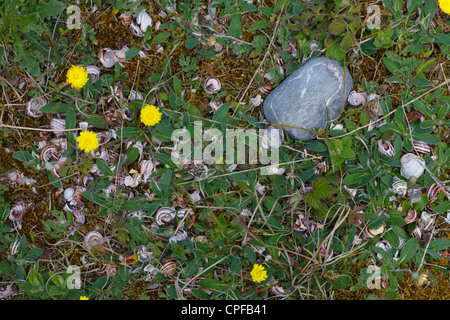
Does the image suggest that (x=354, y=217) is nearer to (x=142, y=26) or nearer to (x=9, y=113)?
(x=142, y=26)

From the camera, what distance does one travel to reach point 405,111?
2.98 meters

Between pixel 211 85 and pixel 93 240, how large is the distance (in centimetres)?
154

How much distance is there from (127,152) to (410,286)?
7.98 feet

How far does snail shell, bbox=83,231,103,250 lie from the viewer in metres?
3.02

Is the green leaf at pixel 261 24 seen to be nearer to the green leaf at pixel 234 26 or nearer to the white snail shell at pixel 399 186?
the green leaf at pixel 234 26

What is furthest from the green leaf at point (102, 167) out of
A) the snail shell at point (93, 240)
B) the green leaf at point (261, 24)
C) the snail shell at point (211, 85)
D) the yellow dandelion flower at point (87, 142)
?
the green leaf at point (261, 24)

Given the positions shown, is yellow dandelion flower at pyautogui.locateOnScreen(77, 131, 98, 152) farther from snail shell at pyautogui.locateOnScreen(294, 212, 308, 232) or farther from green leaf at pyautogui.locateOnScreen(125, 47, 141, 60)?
snail shell at pyautogui.locateOnScreen(294, 212, 308, 232)

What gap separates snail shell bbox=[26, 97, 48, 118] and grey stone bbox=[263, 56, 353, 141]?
1811mm

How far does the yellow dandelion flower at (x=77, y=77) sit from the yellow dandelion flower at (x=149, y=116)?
521 mm

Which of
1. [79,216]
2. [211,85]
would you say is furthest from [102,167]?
[211,85]

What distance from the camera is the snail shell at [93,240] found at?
3.02m

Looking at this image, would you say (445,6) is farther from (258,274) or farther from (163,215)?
(163,215)

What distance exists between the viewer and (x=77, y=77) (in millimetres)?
2891

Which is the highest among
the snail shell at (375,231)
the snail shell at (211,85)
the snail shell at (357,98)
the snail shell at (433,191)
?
the snail shell at (211,85)
